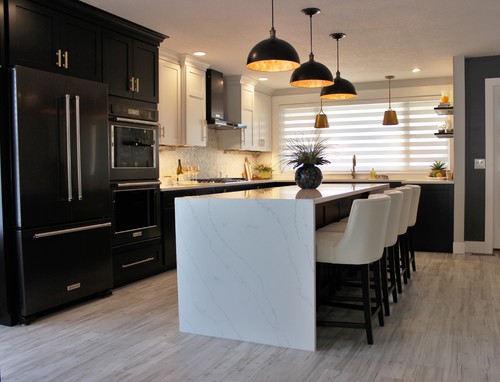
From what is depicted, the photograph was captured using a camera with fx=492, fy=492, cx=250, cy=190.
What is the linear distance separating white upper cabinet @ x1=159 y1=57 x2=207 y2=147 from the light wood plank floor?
7.74 feet

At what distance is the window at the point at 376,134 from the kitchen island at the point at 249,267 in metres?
4.89

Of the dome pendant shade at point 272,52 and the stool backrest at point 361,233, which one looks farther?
the dome pendant shade at point 272,52

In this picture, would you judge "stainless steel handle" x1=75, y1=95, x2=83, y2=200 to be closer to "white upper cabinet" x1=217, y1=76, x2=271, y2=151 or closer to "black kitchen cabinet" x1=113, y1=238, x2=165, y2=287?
"black kitchen cabinet" x1=113, y1=238, x2=165, y2=287

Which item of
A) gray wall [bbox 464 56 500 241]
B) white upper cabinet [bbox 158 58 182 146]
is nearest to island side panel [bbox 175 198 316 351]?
white upper cabinet [bbox 158 58 182 146]

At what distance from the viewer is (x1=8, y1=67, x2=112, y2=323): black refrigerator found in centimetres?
342

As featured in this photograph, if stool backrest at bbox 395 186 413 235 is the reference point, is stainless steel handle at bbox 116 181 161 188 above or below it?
above

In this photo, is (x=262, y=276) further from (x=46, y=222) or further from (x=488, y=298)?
(x=488, y=298)

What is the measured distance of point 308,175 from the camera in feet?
12.8

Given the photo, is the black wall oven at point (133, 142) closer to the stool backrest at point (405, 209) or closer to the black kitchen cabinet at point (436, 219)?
the stool backrest at point (405, 209)

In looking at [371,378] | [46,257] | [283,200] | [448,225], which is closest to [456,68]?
[448,225]

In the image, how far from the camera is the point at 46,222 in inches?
141

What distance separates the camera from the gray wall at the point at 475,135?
6.14m

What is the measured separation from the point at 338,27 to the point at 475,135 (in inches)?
102

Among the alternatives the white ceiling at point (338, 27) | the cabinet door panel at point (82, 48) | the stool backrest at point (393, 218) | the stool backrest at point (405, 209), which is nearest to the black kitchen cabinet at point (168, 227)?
the cabinet door panel at point (82, 48)
